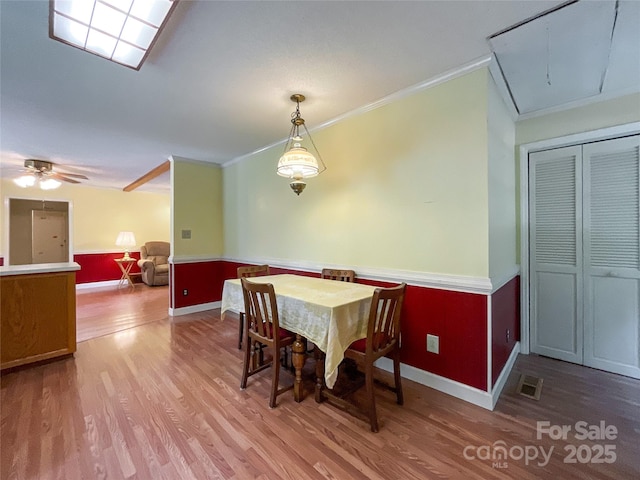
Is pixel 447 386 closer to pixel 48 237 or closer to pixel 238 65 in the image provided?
pixel 238 65

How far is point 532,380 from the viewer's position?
236 cm

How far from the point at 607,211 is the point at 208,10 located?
3470 mm

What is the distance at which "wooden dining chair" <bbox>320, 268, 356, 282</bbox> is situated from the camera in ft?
8.99

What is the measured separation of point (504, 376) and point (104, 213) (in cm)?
843

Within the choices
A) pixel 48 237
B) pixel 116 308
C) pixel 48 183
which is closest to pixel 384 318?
pixel 116 308

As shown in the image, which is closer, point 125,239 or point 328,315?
point 328,315

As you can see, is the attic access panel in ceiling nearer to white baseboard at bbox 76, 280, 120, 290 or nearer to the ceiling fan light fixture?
the ceiling fan light fixture

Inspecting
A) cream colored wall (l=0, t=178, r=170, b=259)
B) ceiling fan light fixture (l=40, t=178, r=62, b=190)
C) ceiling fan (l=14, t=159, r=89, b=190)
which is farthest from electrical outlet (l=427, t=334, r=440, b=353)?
cream colored wall (l=0, t=178, r=170, b=259)

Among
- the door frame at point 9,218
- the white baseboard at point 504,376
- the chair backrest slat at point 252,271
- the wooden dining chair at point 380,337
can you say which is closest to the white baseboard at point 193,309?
the chair backrest slat at point 252,271

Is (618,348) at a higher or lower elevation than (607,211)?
lower

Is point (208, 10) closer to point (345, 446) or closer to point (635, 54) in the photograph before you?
point (345, 446)

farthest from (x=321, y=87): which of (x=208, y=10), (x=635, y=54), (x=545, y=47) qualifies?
(x=635, y=54)

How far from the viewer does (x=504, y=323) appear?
238 centimetres

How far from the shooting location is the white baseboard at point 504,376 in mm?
2005
